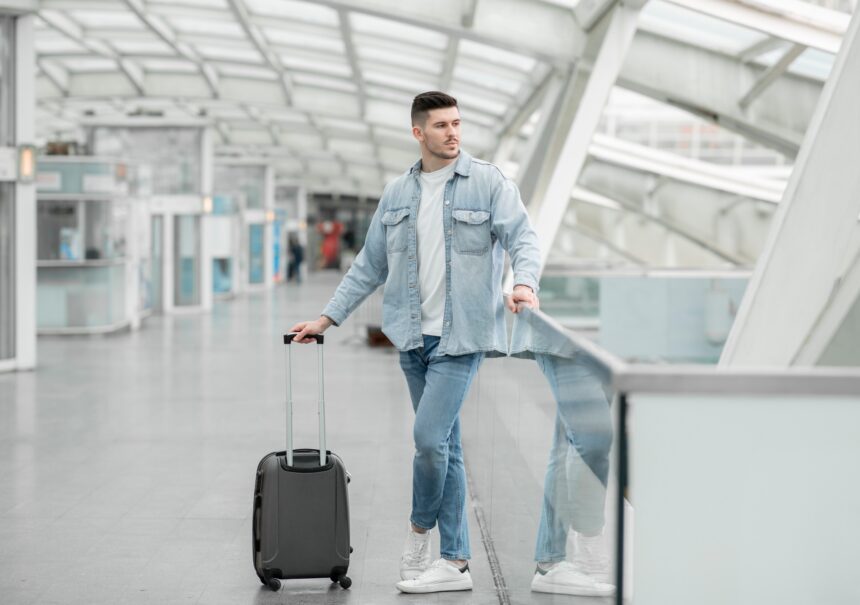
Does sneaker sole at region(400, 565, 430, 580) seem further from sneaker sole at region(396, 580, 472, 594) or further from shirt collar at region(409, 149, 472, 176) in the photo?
shirt collar at region(409, 149, 472, 176)

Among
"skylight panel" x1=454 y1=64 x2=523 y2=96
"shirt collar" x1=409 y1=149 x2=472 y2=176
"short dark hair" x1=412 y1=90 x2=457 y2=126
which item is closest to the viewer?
"short dark hair" x1=412 y1=90 x2=457 y2=126

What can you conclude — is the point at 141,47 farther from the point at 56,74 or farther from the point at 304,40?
the point at 304,40

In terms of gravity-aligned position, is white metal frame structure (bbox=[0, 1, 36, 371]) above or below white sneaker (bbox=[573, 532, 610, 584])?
above

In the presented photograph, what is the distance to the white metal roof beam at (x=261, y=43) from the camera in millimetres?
19828

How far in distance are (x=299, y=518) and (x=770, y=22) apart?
9170 millimetres

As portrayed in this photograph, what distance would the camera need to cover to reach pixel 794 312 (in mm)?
7602

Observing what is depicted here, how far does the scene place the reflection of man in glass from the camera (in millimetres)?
3188

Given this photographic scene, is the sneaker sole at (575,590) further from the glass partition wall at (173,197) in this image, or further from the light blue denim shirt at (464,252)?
the glass partition wall at (173,197)

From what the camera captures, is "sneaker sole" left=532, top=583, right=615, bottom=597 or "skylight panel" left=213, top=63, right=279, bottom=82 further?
"skylight panel" left=213, top=63, right=279, bottom=82

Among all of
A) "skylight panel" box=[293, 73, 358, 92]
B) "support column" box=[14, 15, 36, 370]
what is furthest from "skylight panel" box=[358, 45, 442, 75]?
"support column" box=[14, 15, 36, 370]

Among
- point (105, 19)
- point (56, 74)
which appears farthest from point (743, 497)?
point (56, 74)

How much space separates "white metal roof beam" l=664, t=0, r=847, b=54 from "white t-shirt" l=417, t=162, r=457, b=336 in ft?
26.9

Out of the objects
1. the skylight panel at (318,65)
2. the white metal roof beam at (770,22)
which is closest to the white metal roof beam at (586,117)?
the white metal roof beam at (770,22)

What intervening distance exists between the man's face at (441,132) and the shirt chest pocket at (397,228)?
276 millimetres
